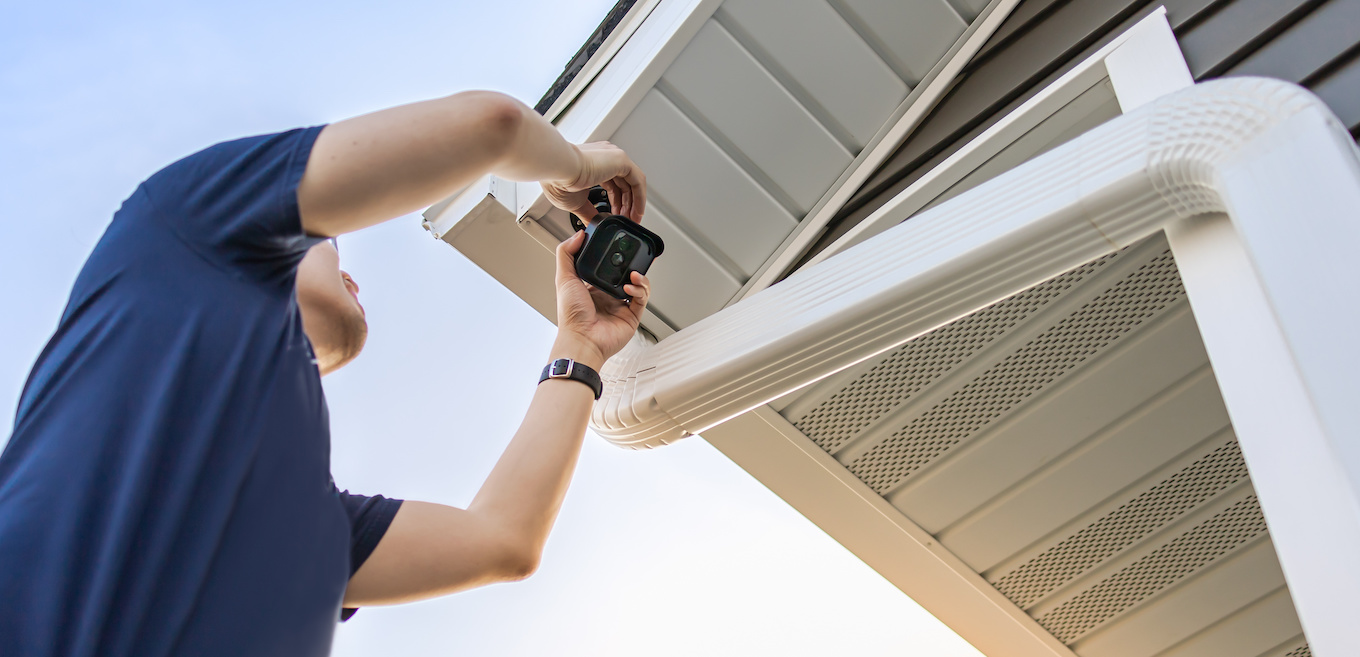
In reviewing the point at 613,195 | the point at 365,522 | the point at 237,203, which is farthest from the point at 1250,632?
the point at 237,203

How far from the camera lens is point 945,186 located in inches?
72.2

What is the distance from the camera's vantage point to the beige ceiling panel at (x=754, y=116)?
1.79 meters

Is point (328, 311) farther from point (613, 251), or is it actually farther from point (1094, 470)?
point (1094, 470)

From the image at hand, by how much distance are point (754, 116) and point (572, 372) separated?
2.87 feet

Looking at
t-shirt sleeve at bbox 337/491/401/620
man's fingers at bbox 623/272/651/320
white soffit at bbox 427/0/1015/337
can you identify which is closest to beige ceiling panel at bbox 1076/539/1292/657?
white soffit at bbox 427/0/1015/337

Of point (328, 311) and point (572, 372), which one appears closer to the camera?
point (328, 311)

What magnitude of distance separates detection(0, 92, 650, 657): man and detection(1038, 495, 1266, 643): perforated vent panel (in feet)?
7.01

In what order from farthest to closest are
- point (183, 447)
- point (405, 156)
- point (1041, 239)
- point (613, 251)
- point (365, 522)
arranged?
point (613, 251) < point (1041, 239) < point (365, 522) < point (405, 156) < point (183, 447)


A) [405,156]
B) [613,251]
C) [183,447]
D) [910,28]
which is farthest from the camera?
[910,28]

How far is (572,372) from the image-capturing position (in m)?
1.26

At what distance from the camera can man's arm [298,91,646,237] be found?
0.72 m

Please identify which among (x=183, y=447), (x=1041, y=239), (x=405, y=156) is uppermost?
(x=1041, y=239)

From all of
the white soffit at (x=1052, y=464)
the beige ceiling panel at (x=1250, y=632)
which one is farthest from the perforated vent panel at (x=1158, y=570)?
the beige ceiling panel at (x=1250, y=632)

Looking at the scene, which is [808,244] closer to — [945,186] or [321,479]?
[945,186]
